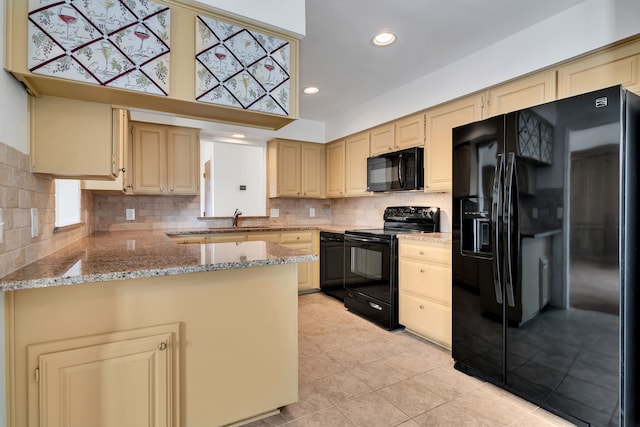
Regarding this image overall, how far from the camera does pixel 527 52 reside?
2312 millimetres

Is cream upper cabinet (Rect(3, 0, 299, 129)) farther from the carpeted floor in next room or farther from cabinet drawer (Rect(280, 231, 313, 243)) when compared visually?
cabinet drawer (Rect(280, 231, 313, 243))

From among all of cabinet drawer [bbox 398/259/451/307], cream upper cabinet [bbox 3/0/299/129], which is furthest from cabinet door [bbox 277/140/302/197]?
A: cream upper cabinet [bbox 3/0/299/129]

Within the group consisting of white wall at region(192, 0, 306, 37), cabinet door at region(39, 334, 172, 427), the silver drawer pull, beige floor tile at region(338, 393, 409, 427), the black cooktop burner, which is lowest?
beige floor tile at region(338, 393, 409, 427)

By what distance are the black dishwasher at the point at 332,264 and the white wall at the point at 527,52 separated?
1.63 m

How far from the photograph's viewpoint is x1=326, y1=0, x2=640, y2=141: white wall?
6.23ft

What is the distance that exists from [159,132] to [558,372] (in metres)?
4.16

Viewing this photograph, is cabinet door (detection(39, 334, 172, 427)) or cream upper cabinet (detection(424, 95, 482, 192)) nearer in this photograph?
cabinet door (detection(39, 334, 172, 427))

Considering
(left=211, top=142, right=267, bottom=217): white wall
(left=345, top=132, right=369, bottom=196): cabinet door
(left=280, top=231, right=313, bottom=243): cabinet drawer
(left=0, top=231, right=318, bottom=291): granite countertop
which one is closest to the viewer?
(left=0, top=231, right=318, bottom=291): granite countertop

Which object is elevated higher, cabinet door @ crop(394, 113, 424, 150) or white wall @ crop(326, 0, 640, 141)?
white wall @ crop(326, 0, 640, 141)

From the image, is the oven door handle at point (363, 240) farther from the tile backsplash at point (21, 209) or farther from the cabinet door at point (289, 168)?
the tile backsplash at point (21, 209)

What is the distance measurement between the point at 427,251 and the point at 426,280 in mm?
258

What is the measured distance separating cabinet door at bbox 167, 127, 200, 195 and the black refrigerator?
3.10 m

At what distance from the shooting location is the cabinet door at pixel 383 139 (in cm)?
361

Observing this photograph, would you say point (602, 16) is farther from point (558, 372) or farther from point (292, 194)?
point (292, 194)
